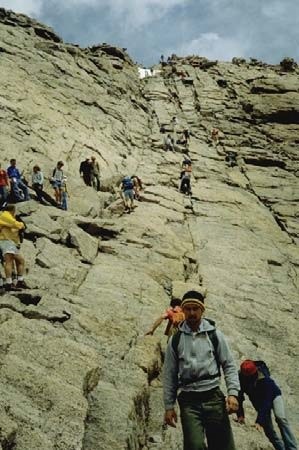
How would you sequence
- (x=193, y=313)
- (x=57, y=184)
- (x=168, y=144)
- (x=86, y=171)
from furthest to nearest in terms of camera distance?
(x=168, y=144) < (x=86, y=171) < (x=57, y=184) < (x=193, y=313)

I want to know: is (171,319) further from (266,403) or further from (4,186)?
(4,186)

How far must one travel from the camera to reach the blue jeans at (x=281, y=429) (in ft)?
35.5

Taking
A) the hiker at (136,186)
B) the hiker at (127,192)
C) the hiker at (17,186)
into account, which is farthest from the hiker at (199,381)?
the hiker at (136,186)

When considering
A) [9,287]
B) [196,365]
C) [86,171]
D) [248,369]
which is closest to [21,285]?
[9,287]

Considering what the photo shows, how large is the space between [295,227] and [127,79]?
3501 cm

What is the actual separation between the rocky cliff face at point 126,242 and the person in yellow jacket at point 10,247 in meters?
0.63

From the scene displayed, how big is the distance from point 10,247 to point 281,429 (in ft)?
29.0

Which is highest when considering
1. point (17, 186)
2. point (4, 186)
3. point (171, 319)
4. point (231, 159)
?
point (231, 159)

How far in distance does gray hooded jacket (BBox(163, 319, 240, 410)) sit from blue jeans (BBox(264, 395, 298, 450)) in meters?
3.57

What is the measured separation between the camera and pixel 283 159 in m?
49.3

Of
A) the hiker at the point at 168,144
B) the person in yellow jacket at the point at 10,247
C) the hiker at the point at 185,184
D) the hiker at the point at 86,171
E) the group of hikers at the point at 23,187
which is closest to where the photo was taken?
the person in yellow jacket at the point at 10,247

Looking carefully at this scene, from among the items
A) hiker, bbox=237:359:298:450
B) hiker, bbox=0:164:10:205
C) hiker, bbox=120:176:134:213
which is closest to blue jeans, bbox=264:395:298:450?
hiker, bbox=237:359:298:450

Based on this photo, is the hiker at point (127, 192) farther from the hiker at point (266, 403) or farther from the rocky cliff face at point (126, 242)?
the hiker at point (266, 403)

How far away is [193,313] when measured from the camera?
796 centimetres
